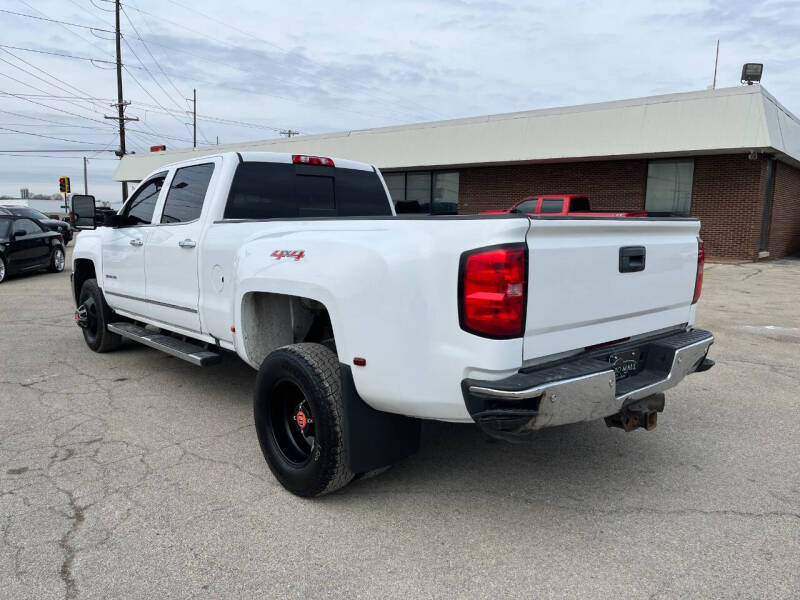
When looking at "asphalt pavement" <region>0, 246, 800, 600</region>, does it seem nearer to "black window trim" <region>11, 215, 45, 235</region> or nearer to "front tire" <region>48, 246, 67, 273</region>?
"black window trim" <region>11, 215, 45, 235</region>

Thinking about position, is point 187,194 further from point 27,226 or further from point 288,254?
point 27,226

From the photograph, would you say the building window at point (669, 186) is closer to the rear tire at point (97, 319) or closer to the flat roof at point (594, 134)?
the flat roof at point (594, 134)

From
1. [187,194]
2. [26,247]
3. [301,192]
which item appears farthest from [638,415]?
[26,247]

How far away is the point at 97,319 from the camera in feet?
22.3

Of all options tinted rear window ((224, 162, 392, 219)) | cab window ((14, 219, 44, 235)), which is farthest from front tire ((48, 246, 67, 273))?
tinted rear window ((224, 162, 392, 219))

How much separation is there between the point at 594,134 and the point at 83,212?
16.4 m

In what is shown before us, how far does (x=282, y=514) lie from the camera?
3320 millimetres

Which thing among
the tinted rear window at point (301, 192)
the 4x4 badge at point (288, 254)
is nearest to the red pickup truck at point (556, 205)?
the tinted rear window at point (301, 192)

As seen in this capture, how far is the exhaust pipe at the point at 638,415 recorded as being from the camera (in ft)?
11.6

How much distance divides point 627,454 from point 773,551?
1.23 m

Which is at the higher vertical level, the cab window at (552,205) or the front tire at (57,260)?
the cab window at (552,205)

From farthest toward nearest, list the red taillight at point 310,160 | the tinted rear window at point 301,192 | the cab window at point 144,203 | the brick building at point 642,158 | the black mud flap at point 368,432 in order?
the brick building at point 642,158 → the cab window at point 144,203 → the red taillight at point 310,160 → the tinted rear window at point 301,192 → the black mud flap at point 368,432

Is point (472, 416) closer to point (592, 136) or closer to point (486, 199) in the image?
point (592, 136)

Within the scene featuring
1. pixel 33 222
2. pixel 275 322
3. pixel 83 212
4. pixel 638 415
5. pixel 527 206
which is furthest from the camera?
pixel 527 206
